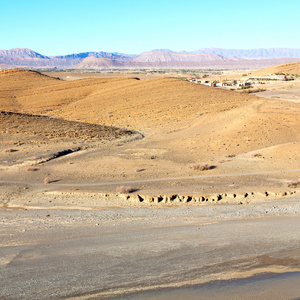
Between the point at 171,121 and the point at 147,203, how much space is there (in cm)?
2629

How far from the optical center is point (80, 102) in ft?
194

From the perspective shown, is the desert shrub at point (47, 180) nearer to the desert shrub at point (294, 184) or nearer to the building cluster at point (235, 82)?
the desert shrub at point (294, 184)

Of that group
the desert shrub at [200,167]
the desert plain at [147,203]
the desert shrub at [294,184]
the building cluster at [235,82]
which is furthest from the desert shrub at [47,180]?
the building cluster at [235,82]

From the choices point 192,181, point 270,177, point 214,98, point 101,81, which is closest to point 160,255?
point 192,181

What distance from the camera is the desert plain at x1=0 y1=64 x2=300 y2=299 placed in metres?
12.4

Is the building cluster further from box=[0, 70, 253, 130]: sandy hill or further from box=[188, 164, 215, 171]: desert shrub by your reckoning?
box=[188, 164, 215, 171]: desert shrub

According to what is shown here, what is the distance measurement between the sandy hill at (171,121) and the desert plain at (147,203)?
196 millimetres

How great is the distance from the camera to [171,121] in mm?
44938

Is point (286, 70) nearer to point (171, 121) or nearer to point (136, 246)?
point (171, 121)

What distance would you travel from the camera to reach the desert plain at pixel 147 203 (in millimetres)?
12398

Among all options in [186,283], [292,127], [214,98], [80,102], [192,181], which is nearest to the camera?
[186,283]

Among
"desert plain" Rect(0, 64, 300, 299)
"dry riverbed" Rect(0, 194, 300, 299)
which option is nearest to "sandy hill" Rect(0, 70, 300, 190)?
"desert plain" Rect(0, 64, 300, 299)

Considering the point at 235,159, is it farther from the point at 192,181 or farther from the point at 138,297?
the point at 138,297

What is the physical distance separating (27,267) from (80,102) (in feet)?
157
